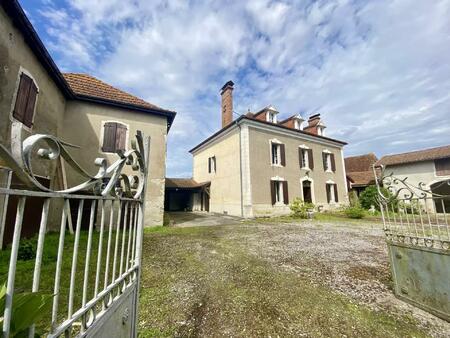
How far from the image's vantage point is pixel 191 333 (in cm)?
251

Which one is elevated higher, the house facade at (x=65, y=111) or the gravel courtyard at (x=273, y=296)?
the house facade at (x=65, y=111)

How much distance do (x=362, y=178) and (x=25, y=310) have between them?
25.8 metres

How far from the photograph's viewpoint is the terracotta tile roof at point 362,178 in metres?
20.7

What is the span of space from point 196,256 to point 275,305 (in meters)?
2.70

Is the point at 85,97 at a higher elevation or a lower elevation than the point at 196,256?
higher

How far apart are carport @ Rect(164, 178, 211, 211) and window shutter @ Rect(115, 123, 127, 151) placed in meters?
8.82

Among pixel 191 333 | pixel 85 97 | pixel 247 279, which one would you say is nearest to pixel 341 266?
pixel 247 279

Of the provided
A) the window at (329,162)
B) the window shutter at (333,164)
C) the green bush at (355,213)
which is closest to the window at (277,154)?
the window at (329,162)

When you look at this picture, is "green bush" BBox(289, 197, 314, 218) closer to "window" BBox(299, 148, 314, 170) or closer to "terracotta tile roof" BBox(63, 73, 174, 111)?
"window" BBox(299, 148, 314, 170)

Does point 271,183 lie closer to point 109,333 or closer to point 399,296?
point 399,296

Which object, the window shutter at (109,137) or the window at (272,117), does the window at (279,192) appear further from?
the window shutter at (109,137)

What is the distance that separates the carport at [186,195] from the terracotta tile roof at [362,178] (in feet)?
49.4

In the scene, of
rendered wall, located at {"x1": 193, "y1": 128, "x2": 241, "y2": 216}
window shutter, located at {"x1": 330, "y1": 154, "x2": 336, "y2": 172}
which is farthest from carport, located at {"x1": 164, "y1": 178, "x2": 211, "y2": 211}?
window shutter, located at {"x1": 330, "y1": 154, "x2": 336, "y2": 172}

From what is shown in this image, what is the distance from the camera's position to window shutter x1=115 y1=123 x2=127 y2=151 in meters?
9.36
